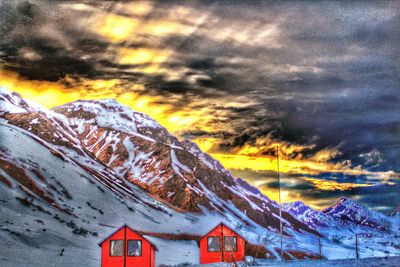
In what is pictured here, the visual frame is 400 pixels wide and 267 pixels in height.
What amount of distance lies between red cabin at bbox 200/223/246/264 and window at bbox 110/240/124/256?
124cm

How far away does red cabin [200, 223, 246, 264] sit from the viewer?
9.03 metres

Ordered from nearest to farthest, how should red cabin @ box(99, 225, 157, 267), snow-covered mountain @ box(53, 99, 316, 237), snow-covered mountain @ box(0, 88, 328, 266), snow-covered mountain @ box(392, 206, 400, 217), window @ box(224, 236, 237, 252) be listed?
red cabin @ box(99, 225, 157, 267), window @ box(224, 236, 237, 252), snow-covered mountain @ box(0, 88, 328, 266), snow-covered mountain @ box(53, 99, 316, 237), snow-covered mountain @ box(392, 206, 400, 217)

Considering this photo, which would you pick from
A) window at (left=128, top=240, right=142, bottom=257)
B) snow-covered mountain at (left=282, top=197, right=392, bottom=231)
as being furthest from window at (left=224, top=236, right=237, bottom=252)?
snow-covered mountain at (left=282, top=197, right=392, bottom=231)

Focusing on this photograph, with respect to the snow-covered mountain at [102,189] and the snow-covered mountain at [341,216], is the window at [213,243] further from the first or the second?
the snow-covered mountain at [341,216]

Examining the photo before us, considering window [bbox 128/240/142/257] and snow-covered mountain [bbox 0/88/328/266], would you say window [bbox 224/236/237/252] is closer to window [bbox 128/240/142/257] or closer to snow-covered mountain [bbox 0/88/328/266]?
snow-covered mountain [bbox 0/88/328/266]

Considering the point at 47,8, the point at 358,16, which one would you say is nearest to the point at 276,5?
the point at 358,16

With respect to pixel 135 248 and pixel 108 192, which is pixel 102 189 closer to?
pixel 108 192

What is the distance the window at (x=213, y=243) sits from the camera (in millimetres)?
9078

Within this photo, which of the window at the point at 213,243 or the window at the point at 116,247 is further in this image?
the window at the point at 213,243

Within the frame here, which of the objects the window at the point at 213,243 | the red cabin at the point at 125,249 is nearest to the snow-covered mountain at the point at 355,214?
the window at the point at 213,243

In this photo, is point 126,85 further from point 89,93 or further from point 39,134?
point 39,134

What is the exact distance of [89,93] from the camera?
9.41m

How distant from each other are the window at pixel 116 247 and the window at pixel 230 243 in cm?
149

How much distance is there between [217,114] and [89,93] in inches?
75.9
